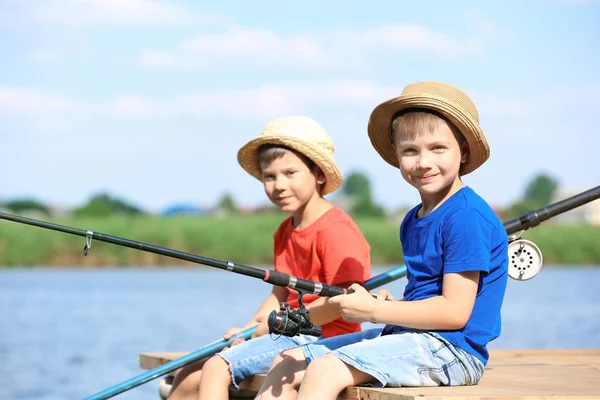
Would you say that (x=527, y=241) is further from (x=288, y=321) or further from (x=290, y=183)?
(x=288, y=321)

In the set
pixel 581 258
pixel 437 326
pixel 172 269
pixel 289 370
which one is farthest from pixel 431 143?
pixel 172 269

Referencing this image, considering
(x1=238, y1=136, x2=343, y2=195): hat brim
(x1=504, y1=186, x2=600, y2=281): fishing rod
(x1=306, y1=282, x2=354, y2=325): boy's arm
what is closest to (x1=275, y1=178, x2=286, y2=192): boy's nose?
(x1=238, y1=136, x2=343, y2=195): hat brim

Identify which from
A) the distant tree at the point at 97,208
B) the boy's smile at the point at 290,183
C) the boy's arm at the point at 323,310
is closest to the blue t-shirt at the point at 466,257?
the boy's arm at the point at 323,310

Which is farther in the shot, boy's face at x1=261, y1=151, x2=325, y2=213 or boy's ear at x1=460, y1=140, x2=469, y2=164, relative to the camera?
boy's face at x1=261, y1=151, x2=325, y2=213

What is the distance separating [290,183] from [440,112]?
116cm

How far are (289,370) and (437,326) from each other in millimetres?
521

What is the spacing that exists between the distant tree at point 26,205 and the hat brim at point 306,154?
120ft

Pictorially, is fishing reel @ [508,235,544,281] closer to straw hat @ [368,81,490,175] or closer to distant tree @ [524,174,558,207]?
straw hat @ [368,81,490,175]

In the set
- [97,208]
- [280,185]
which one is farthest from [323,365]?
[97,208]

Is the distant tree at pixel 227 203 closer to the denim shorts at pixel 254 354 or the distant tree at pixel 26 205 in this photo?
the distant tree at pixel 26 205

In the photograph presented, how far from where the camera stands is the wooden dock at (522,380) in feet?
11.0

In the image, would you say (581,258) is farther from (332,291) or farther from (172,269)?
(332,291)

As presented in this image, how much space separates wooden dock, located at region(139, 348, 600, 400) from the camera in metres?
3.35

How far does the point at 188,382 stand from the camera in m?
4.52
